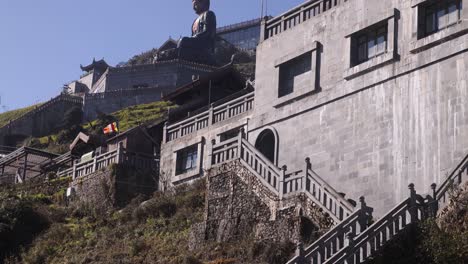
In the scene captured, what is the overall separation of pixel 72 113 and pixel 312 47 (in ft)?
205

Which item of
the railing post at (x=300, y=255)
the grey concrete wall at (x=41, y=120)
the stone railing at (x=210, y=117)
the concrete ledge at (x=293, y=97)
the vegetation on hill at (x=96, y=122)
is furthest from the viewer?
the grey concrete wall at (x=41, y=120)

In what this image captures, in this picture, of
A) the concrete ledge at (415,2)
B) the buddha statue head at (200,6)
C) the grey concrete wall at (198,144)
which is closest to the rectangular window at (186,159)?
the grey concrete wall at (198,144)

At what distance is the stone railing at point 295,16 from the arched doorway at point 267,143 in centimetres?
444

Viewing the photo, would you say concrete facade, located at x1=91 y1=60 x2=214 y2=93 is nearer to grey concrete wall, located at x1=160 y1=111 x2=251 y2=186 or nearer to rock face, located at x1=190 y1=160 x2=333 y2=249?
grey concrete wall, located at x1=160 y1=111 x2=251 y2=186

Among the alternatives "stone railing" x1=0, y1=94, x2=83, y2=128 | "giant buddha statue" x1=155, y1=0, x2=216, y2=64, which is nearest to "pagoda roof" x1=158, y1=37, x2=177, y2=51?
"giant buddha statue" x1=155, y1=0, x2=216, y2=64

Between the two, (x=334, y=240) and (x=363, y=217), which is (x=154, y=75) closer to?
(x=363, y=217)

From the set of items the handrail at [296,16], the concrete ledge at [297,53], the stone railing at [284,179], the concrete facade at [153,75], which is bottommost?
the stone railing at [284,179]

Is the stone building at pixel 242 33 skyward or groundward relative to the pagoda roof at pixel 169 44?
skyward

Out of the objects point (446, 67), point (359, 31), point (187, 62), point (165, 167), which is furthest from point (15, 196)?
point (187, 62)

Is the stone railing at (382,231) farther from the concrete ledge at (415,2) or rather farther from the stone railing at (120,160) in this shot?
the stone railing at (120,160)

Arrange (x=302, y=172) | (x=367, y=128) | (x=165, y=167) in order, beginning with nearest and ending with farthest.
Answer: (x=302, y=172)
(x=367, y=128)
(x=165, y=167)

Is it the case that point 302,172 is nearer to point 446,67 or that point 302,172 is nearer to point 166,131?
point 446,67

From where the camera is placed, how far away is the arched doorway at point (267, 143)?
4356cm

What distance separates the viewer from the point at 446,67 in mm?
35594
